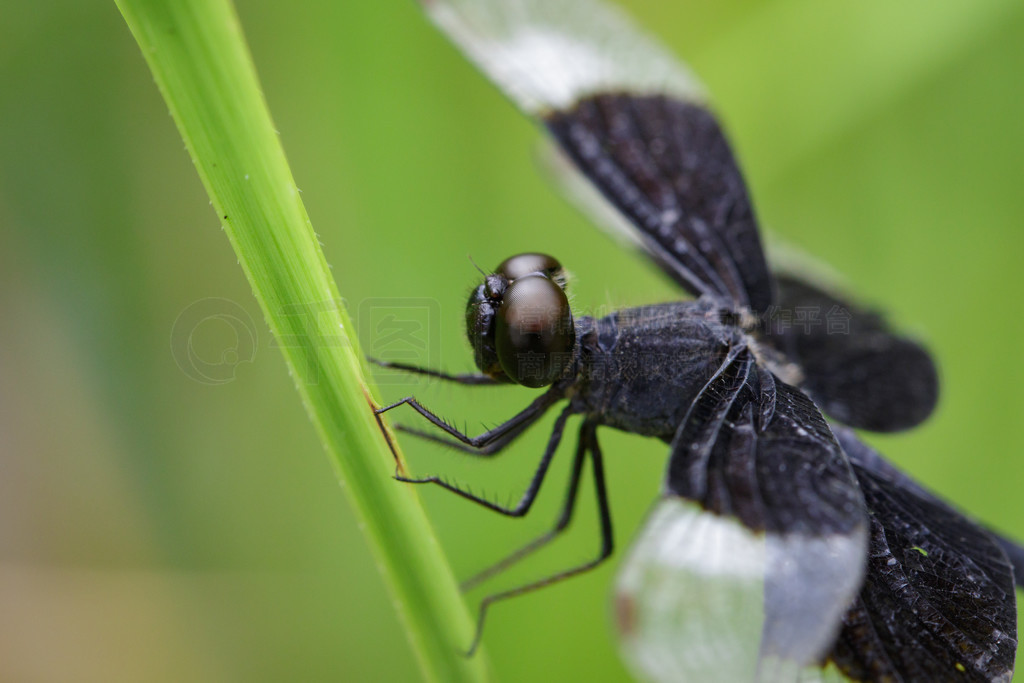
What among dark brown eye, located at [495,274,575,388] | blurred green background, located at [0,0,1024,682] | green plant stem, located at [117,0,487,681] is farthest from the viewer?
blurred green background, located at [0,0,1024,682]

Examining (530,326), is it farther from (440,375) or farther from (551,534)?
(551,534)

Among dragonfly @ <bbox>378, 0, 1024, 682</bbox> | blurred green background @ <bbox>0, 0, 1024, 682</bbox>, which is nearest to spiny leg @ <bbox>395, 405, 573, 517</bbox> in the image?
dragonfly @ <bbox>378, 0, 1024, 682</bbox>

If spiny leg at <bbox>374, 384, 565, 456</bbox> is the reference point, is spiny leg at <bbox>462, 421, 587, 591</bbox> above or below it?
below

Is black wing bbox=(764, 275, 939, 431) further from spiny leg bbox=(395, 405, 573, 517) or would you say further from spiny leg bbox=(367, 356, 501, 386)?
spiny leg bbox=(367, 356, 501, 386)

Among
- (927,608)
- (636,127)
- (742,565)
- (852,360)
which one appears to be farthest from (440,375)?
(852,360)

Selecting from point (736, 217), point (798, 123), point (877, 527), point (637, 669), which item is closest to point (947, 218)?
point (798, 123)

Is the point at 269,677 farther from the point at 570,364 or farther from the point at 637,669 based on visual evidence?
the point at 637,669
